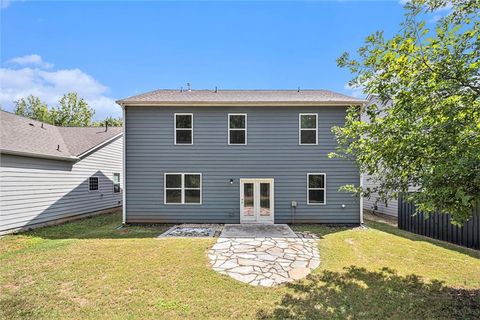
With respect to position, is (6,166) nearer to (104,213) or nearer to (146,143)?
(146,143)

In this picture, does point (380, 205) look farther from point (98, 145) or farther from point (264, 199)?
point (98, 145)

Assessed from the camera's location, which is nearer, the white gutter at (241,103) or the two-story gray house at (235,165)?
the white gutter at (241,103)

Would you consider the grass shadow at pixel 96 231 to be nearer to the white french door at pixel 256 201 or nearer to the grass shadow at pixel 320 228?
the white french door at pixel 256 201

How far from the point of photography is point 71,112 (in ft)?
103

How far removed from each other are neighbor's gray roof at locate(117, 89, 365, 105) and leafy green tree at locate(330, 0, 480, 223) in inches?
229

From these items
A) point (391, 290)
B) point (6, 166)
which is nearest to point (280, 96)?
point (391, 290)

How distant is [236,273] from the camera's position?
525 cm

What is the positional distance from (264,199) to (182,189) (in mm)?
3534

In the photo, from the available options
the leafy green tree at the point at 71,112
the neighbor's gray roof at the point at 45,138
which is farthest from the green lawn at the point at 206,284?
the leafy green tree at the point at 71,112

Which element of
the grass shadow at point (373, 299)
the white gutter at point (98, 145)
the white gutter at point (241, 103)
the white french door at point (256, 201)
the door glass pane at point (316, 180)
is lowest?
the grass shadow at point (373, 299)

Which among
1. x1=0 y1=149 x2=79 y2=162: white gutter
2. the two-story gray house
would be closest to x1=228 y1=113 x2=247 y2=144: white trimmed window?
the two-story gray house

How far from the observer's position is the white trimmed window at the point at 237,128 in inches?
397

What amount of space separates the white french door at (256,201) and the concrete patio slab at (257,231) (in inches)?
15.9

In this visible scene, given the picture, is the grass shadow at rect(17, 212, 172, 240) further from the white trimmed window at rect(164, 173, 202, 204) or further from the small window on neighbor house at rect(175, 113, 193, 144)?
the small window on neighbor house at rect(175, 113, 193, 144)
